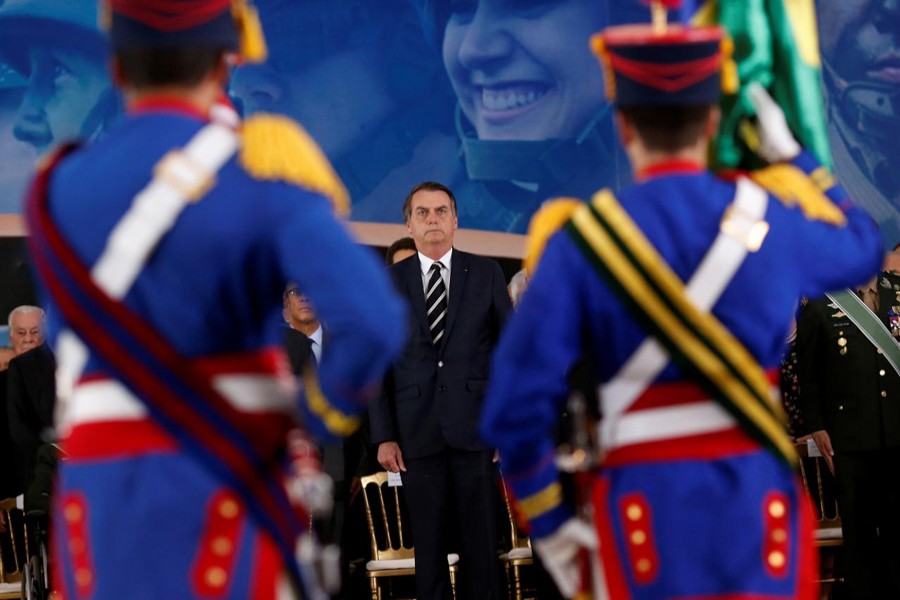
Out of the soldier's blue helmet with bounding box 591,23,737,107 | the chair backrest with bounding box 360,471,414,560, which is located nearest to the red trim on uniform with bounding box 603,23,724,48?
the soldier's blue helmet with bounding box 591,23,737,107

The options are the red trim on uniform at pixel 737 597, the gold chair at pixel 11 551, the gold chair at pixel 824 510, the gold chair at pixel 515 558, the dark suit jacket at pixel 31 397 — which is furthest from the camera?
the gold chair at pixel 824 510

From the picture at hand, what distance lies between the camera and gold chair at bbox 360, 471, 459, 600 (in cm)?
767

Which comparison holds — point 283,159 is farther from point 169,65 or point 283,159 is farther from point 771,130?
point 771,130

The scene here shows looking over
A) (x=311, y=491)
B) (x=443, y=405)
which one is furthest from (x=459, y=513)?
(x=311, y=491)

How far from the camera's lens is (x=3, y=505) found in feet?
25.9

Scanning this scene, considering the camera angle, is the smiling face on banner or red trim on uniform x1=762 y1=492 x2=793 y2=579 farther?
the smiling face on banner

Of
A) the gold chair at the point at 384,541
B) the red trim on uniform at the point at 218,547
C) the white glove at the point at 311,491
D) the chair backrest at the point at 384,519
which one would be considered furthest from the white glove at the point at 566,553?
the chair backrest at the point at 384,519

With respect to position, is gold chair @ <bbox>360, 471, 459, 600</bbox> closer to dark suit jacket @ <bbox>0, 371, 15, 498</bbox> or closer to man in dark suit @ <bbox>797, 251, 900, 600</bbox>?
dark suit jacket @ <bbox>0, 371, 15, 498</bbox>

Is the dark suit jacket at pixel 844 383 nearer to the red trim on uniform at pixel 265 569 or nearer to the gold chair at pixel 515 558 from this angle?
the gold chair at pixel 515 558

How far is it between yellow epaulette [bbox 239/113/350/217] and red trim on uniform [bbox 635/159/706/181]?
68 centimetres

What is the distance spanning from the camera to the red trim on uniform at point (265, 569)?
271 centimetres

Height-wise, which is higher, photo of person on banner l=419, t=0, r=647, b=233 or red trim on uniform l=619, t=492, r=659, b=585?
photo of person on banner l=419, t=0, r=647, b=233

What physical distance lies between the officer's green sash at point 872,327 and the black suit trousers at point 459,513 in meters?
1.89

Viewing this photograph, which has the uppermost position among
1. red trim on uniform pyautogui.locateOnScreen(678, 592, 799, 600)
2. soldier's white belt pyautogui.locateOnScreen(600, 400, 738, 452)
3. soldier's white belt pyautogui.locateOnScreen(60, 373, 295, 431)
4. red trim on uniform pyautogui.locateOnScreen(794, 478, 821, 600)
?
soldier's white belt pyautogui.locateOnScreen(60, 373, 295, 431)
